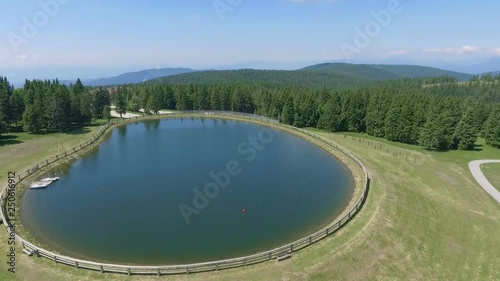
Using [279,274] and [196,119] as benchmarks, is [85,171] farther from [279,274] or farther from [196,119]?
[196,119]

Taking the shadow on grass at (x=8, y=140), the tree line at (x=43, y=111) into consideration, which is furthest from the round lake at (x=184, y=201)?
the tree line at (x=43, y=111)

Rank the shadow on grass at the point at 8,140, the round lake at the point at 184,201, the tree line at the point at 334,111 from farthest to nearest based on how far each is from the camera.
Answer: the tree line at the point at 334,111 → the shadow on grass at the point at 8,140 → the round lake at the point at 184,201

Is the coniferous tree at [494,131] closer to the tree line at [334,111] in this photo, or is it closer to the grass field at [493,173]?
the tree line at [334,111]

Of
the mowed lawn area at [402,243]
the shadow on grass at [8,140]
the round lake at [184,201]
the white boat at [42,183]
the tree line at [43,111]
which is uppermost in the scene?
the tree line at [43,111]

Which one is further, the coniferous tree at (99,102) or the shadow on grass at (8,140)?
the coniferous tree at (99,102)

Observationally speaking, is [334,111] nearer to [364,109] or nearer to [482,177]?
[364,109]
